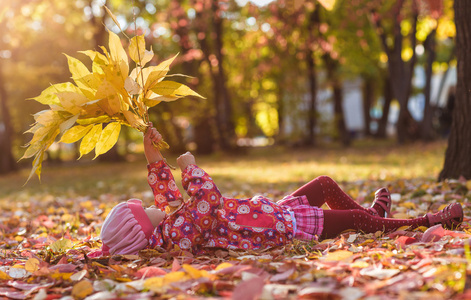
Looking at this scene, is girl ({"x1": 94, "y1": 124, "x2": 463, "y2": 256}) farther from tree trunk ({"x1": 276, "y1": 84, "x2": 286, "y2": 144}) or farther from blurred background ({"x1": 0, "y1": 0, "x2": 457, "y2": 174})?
tree trunk ({"x1": 276, "y1": 84, "x2": 286, "y2": 144})

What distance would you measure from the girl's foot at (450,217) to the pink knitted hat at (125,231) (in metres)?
1.98

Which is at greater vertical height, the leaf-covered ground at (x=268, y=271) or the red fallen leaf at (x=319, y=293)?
the red fallen leaf at (x=319, y=293)

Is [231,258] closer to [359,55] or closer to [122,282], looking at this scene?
[122,282]

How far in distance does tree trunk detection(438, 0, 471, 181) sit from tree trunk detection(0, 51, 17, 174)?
46.5ft

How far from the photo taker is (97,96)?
3.09 metres

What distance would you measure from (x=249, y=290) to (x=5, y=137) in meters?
15.9

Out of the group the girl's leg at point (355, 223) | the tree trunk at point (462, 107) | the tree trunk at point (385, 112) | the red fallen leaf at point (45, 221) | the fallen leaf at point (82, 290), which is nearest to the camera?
the fallen leaf at point (82, 290)

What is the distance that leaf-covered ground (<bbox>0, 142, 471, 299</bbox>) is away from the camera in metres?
2.07

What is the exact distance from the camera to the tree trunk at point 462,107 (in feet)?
17.1

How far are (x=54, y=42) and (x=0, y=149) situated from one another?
6.22m

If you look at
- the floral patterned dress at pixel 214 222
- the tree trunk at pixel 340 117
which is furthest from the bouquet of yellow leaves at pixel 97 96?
the tree trunk at pixel 340 117

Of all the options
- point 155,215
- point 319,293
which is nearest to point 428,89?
point 155,215

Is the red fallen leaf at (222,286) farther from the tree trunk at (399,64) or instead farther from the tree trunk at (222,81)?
the tree trunk at (222,81)

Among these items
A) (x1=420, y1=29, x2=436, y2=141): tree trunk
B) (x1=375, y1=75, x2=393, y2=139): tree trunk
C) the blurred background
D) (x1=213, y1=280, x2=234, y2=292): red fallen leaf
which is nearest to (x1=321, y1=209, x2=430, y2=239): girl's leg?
(x1=213, y1=280, x2=234, y2=292): red fallen leaf
